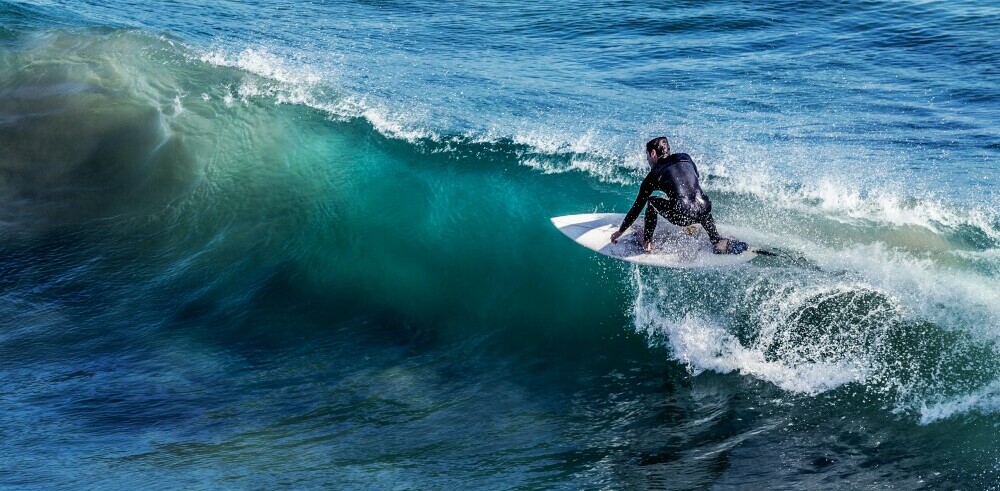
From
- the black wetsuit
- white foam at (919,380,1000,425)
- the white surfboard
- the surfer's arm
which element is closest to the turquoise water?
white foam at (919,380,1000,425)

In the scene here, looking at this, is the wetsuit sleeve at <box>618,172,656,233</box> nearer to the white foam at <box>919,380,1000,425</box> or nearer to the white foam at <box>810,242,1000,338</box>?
the white foam at <box>810,242,1000,338</box>

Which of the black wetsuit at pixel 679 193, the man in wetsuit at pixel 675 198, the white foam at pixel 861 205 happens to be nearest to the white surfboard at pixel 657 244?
the man in wetsuit at pixel 675 198

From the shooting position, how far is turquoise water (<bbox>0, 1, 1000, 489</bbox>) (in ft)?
26.9

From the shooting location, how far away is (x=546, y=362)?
9852mm

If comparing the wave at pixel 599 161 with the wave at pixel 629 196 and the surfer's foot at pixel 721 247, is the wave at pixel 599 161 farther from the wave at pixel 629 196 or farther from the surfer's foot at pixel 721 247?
the surfer's foot at pixel 721 247

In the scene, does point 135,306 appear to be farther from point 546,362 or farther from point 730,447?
point 730,447

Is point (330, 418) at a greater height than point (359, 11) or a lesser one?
lesser

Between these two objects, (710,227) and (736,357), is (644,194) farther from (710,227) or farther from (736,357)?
(736,357)

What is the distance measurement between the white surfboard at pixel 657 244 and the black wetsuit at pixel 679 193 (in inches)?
9.9

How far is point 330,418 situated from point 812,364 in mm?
4928

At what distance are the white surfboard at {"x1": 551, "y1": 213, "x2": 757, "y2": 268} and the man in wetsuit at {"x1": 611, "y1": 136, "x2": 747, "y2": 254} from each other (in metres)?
0.14

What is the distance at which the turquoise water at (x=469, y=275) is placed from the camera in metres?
8.20

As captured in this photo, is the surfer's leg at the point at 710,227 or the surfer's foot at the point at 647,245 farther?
the surfer's foot at the point at 647,245

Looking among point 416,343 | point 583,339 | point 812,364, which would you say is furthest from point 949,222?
point 416,343
